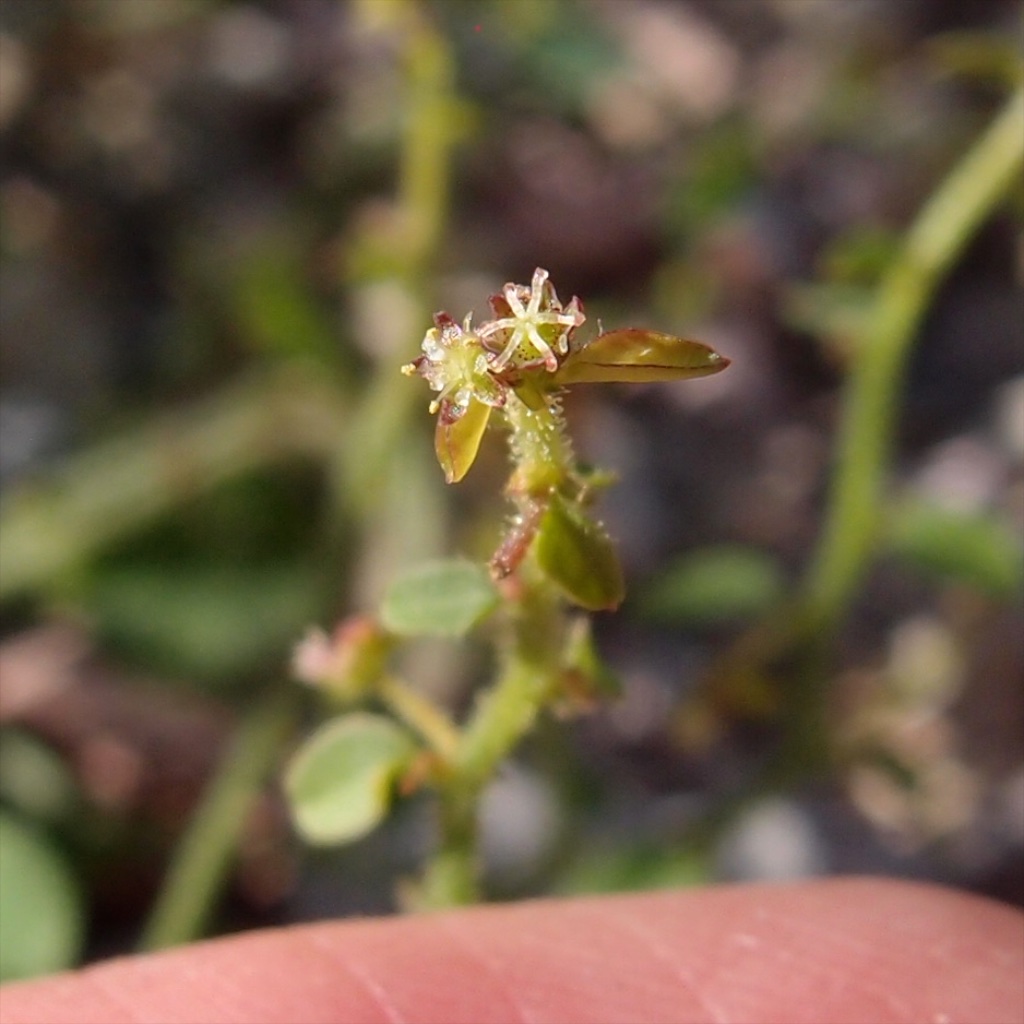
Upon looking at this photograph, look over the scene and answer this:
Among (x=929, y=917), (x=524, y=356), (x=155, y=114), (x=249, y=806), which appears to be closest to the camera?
(x=524, y=356)

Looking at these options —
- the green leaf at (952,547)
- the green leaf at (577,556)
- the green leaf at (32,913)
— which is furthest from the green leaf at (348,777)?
the green leaf at (952,547)

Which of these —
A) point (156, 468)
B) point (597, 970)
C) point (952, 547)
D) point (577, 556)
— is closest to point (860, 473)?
point (952, 547)

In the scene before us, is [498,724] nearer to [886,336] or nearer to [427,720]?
[427,720]

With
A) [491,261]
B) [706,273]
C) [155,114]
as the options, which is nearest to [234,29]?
[155,114]

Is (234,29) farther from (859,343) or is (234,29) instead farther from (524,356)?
(524,356)

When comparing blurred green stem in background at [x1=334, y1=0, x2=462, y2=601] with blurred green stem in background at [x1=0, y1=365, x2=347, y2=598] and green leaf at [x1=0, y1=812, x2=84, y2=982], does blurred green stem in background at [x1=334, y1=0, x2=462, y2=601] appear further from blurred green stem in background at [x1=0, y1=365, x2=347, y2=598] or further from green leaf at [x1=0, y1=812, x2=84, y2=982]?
green leaf at [x1=0, y1=812, x2=84, y2=982]

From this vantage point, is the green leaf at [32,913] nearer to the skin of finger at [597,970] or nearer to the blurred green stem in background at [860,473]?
the skin of finger at [597,970]
